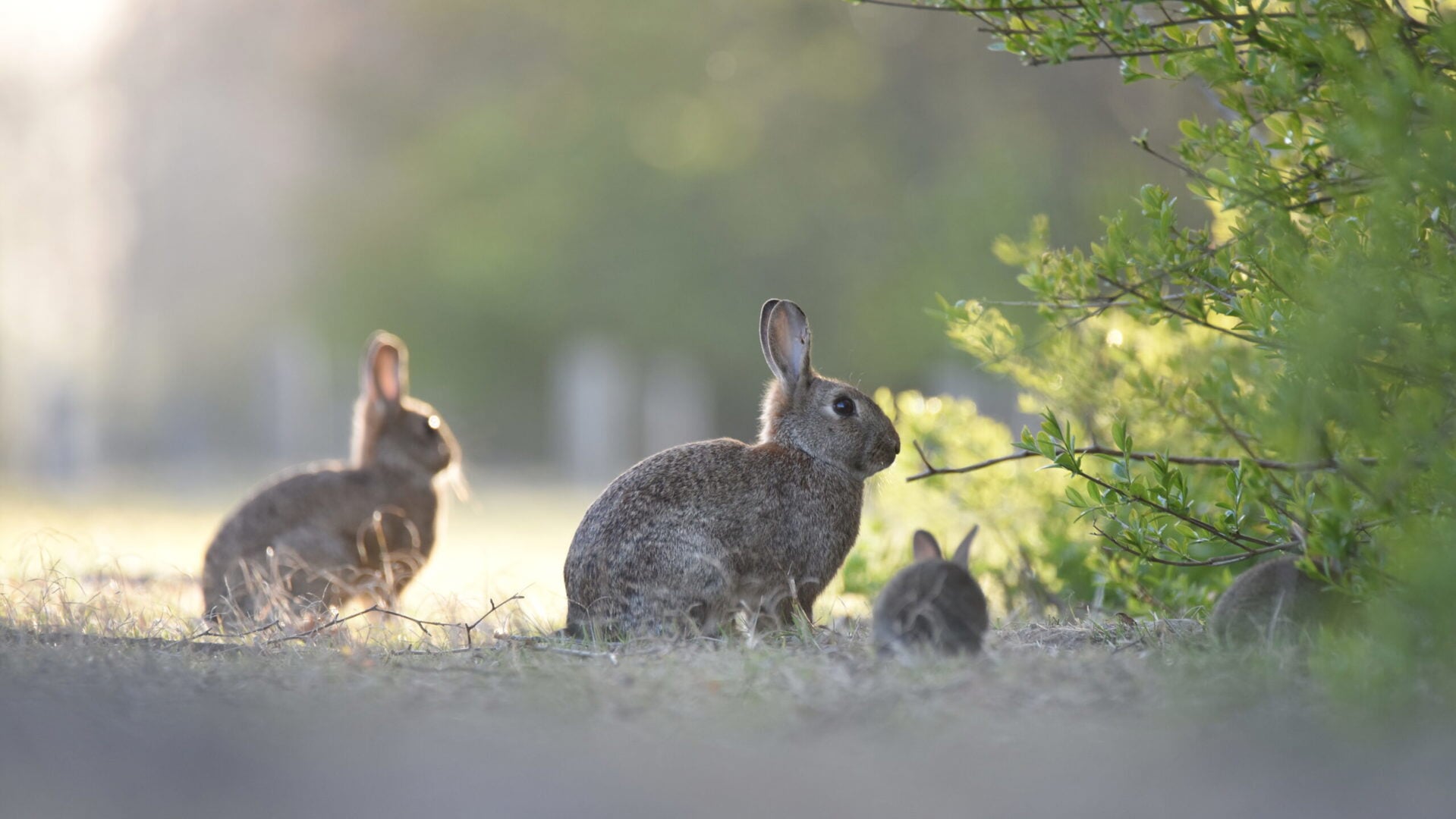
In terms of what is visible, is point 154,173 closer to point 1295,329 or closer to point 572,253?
point 572,253

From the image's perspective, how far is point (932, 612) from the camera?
4691 millimetres

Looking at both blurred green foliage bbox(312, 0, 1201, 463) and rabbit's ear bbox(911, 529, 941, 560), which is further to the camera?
blurred green foliage bbox(312, 0, 1201, 463)

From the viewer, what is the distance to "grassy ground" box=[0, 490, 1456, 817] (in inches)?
127

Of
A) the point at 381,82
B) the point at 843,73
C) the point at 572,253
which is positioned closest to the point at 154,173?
the point at 381,82

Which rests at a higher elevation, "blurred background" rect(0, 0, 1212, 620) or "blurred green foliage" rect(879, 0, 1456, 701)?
"blurred background" rect(0, 0, 1212, 620)

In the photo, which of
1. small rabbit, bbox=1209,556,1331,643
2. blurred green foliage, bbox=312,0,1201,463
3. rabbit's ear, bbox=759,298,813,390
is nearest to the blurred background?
blurred green foliage, bbox=312,0,1201,463

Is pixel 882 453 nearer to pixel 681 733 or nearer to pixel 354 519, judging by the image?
pixel 681 733

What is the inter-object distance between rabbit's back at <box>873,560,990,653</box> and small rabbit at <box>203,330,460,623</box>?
2.84 metres

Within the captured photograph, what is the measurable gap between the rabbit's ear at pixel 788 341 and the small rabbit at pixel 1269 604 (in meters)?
2.11

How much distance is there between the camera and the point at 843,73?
26422 mm

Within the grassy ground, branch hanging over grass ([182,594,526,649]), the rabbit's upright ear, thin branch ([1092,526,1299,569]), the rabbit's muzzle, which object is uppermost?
the rabbit's upright ear

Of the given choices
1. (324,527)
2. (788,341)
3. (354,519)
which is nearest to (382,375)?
(354,519)

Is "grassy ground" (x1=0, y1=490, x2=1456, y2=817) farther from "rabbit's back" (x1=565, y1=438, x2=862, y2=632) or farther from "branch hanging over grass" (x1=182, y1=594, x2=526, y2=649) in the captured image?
"rabbit's back" (x1=565, y1=438, x2=862, y2=632)

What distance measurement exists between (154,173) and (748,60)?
1461 centimetres
